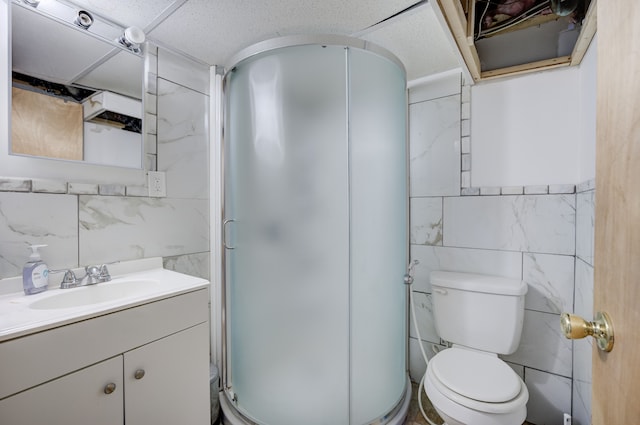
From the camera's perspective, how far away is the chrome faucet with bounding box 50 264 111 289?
1.13m

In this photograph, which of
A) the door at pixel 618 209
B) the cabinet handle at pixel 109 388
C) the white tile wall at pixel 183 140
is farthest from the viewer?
the white tile wall at pixel 183 140

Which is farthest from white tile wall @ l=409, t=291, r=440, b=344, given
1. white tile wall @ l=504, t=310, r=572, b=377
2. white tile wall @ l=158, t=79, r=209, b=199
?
white tile wall @ l=158, t=79, r=209, b=199

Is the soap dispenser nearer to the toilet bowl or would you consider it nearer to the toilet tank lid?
the toilet bowl

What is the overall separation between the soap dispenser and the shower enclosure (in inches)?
30.0

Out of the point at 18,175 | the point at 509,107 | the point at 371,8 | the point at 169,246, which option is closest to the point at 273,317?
the point at 169,246

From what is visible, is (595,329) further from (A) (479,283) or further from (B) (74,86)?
(B) (74,86)

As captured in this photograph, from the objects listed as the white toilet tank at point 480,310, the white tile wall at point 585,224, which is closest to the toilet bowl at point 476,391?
the white toilet tank at point 480,310

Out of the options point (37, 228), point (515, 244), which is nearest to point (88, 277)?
point (37, 228)

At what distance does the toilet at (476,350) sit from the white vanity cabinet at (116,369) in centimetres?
101

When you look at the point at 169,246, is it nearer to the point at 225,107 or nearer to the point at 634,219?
the point at 225,107

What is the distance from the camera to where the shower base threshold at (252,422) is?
139 centimetres

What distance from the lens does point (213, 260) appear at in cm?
173

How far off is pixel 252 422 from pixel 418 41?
2.08m

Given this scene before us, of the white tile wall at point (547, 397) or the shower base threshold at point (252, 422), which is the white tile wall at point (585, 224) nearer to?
the white tile wall at point (547, 397)
